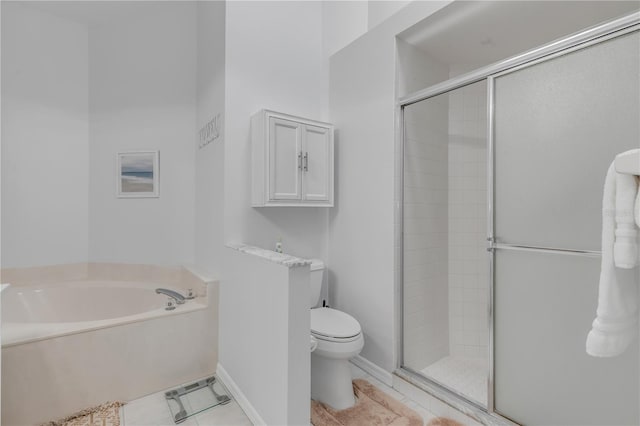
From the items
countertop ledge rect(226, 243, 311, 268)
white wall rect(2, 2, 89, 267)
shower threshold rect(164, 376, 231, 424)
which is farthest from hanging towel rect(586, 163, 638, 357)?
white wall rect(2, 2, 89, 267)

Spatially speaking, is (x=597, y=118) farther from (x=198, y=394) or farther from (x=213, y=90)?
(x=198, y=394)

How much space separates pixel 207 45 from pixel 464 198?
2424 millimetres

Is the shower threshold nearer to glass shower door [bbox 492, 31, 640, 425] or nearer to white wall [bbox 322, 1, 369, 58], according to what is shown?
glass shower door [bbox 492, 31, 640, 425]

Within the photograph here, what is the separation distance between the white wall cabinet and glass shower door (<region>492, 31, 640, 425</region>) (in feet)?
3.96

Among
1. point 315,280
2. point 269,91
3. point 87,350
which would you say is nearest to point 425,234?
point 315,280

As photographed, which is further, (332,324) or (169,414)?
(332,324)

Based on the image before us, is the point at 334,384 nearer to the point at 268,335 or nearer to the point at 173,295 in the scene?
the point at 268,335

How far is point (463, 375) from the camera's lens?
2.22 metres

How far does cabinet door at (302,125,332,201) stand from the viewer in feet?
7.96

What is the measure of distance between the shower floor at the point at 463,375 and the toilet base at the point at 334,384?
587 millimetres

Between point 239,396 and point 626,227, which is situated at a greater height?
point 626,227

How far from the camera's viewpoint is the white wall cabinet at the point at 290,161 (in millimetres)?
2225

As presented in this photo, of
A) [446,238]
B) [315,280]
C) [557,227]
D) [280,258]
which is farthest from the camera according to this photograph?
[446,238]

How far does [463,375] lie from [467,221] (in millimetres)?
1141
